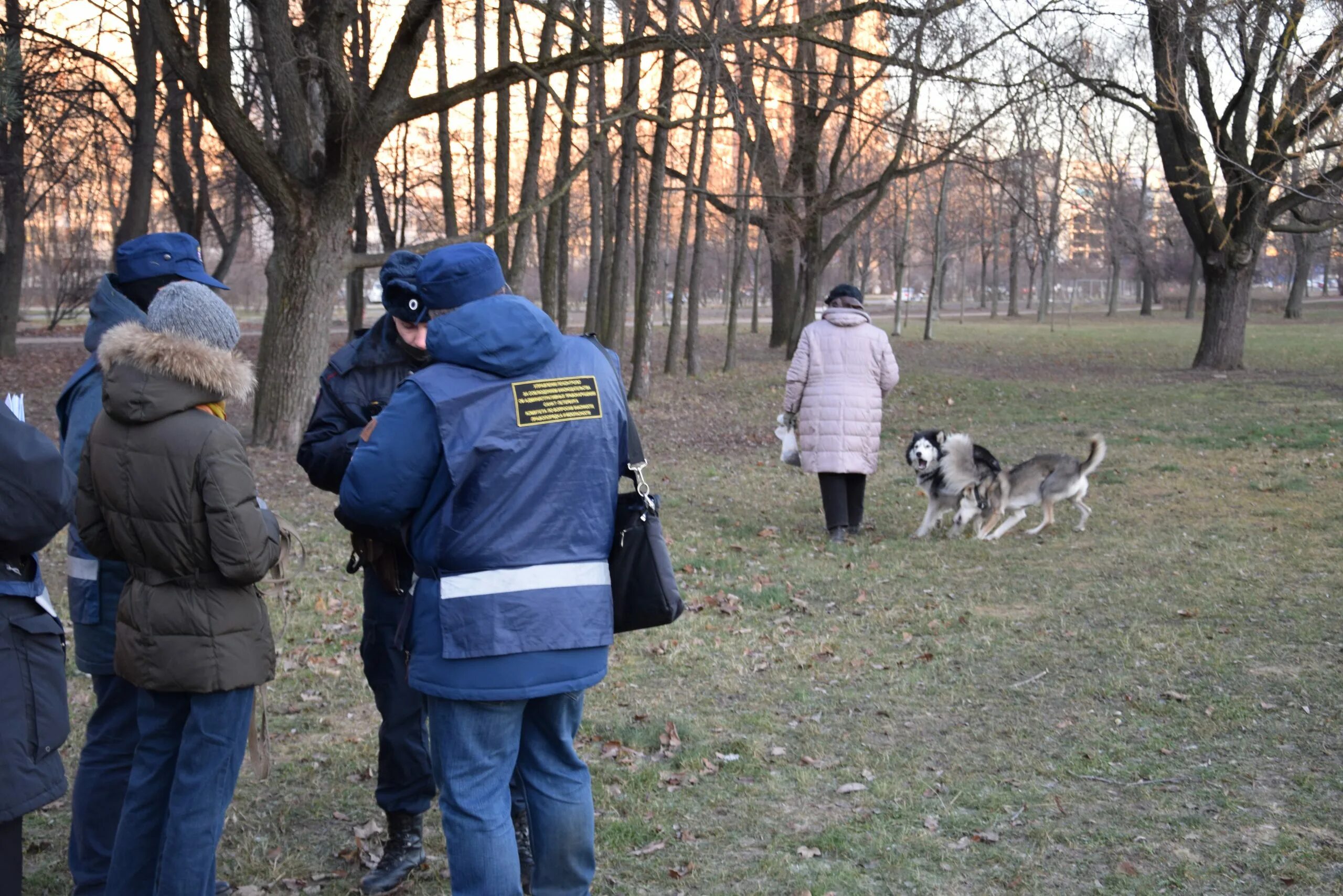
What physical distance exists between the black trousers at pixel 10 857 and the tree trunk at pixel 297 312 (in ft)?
32.0

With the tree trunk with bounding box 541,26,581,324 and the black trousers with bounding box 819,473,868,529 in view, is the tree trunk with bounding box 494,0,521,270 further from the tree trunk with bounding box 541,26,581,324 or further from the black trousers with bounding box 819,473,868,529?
the black trousers with bounding box 819,473,868,529

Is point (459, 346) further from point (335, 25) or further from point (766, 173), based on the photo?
point (766, 173)

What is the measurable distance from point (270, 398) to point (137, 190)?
9489 mm

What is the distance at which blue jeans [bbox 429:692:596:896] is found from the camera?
308cm

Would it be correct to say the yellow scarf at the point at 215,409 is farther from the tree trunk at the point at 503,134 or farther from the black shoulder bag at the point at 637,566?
the tree trunk at the point at 503,134

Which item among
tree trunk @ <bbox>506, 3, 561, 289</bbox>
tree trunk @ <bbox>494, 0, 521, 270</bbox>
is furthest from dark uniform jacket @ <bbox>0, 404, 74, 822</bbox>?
tree trunk @ <bbox>506, 3, 561, 289</bbox>

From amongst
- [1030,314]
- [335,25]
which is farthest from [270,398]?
[1030,314]

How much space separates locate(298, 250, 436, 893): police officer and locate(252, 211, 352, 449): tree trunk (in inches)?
355

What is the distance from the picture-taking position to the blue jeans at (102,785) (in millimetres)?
3654

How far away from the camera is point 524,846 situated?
397cm

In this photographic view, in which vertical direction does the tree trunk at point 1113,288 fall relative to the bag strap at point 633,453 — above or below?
above

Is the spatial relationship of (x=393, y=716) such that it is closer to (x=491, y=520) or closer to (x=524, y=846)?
(x=524, y=846)

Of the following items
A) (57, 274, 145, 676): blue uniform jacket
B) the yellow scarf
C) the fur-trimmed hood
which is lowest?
(57, 274, 145, 676): blue uniform jacket

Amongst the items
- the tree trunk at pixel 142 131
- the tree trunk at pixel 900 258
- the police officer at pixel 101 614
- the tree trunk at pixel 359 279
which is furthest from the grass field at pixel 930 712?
the tree trunk at pixel 900 258
